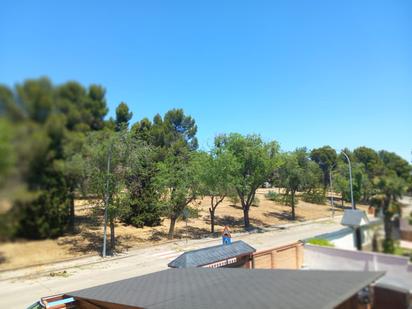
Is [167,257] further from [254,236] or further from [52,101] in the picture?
[52,101]

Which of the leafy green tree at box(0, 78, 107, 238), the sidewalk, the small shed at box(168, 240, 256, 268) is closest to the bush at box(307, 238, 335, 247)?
the leafy green tree at box(0, 78, 107, 238)

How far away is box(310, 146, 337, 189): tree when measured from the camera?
14.6 feet

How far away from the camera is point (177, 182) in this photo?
88.3 feet

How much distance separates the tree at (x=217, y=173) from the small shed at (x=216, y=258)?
47.1ft

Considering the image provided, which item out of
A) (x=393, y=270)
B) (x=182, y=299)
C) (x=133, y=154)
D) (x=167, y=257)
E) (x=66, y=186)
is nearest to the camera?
(x=66, y=186)

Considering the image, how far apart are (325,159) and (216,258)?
8.60 metres

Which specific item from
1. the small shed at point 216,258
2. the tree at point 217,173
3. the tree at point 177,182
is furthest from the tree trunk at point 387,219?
the tree at point 217,173

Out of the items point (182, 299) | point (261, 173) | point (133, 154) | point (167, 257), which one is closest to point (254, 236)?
point (261, 173)

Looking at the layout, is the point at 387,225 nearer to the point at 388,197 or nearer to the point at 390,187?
the point at 388,197

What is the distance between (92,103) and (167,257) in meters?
21.1

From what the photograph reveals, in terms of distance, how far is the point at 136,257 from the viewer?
22031 mm

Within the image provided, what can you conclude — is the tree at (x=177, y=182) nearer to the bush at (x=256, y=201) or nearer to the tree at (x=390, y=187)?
the bush at (x=256, y=201)

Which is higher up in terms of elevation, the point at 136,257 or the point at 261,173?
the point at 261,173

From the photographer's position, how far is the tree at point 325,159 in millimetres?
4449
